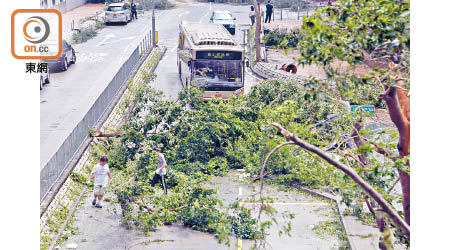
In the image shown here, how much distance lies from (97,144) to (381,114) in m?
13.4

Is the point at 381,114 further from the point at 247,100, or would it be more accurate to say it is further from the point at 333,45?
the point at 333,45

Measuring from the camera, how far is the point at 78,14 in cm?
5650

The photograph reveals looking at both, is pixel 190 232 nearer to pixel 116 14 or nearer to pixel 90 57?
pixel 90 57

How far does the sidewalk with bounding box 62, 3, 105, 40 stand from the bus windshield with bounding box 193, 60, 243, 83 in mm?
20146

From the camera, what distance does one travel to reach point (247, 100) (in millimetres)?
24531

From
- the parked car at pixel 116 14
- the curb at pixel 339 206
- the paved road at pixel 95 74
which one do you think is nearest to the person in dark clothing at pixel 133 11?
the paved road at pixel 95 74

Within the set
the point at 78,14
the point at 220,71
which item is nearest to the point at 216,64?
the point at 220,71

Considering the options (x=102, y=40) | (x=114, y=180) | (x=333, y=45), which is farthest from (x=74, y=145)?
(x=102, y=40)

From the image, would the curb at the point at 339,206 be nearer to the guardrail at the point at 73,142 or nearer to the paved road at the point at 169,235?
the paved road at the point at 169,235

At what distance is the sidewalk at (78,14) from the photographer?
48.6 metres

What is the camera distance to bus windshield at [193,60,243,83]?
27.9 meters

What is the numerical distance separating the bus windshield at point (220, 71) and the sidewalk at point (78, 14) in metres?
20.1

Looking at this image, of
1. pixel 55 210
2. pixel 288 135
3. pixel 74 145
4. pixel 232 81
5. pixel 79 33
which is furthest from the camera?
pixel 79 33

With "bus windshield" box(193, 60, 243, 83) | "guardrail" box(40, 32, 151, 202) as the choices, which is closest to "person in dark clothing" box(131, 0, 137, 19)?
"guardrail" box(40, 32, 151, 202)
